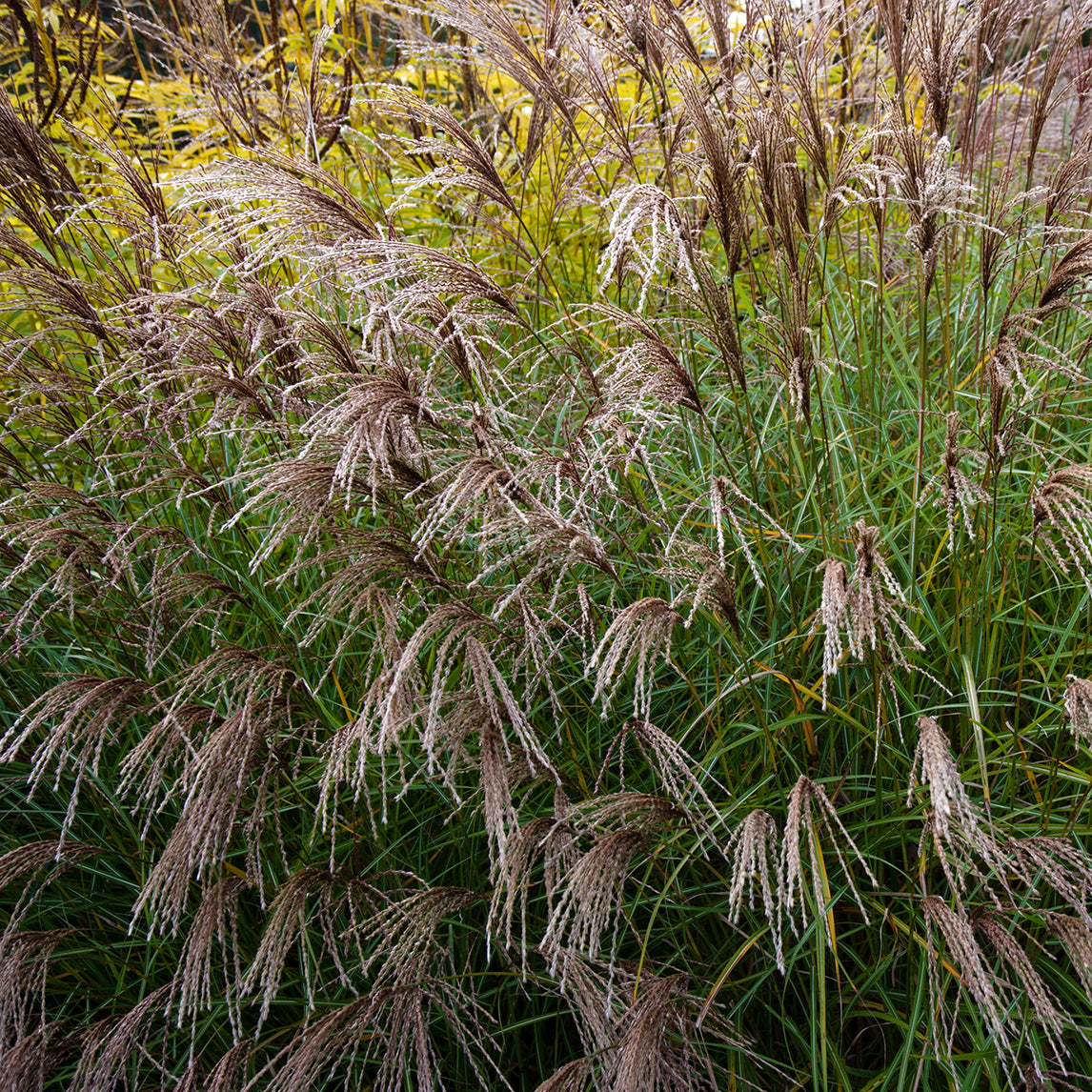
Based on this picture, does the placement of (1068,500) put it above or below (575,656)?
above

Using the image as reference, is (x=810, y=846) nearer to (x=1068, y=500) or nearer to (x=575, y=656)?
(x=1068, y=500)

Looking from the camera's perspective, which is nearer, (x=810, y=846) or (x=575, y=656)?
(x=810, y=846)

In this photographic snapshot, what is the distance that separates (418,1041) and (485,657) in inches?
30.7

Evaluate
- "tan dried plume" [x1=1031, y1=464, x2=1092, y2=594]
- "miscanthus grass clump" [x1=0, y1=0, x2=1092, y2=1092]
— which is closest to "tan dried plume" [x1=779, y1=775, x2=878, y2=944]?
"miscanthus grass clump" [x1=0, y1=0, x2=1092, y2=1092]

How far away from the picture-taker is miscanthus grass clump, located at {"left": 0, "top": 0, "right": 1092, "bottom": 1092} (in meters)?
1.73

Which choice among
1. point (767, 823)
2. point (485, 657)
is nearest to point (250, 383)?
point (485, 657)

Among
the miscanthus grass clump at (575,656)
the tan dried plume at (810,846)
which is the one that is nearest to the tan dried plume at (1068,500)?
the miscanthus grass clump at (575,656)

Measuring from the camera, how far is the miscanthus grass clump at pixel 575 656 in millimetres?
1730

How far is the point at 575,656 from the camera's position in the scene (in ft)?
7.87

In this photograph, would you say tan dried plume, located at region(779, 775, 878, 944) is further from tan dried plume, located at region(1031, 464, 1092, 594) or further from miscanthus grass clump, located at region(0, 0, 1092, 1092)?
tan dried plume, located at region(1031, 464, 1092, 594)

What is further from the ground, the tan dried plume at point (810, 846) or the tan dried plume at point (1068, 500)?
the tan dried plume at point (1068, 500)

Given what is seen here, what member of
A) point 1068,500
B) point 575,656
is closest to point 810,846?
point 1068,500

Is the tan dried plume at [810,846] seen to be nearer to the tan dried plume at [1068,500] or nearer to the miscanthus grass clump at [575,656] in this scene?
the miscanthus grass clump at [575,656]

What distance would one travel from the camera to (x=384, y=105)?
9.89 feet
